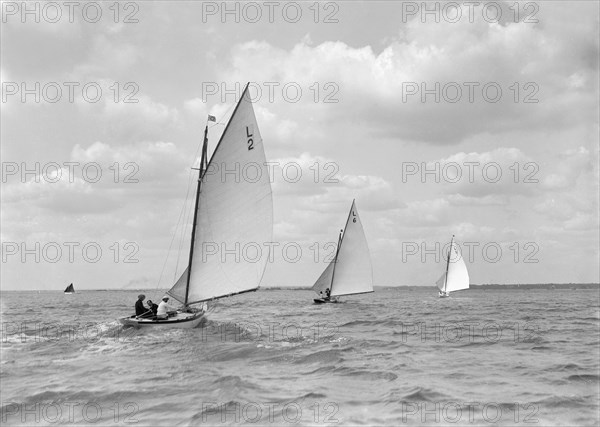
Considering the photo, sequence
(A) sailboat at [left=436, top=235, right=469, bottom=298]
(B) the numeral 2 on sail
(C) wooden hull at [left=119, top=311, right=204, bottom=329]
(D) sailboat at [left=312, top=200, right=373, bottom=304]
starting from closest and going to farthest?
(C) wooden hull at [left=119, top=311, right=204, bottom=329] → (B) the numeral 2 on sail → (D) sailboat at [left=312, top=200, right=373, bottom=304] → (A) sailboat at [left=436, top=235, right=469, bottom=298]

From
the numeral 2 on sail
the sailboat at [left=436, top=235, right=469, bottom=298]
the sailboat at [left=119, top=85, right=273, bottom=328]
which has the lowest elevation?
the sailboat at [left=436, top=235, right=469, bottom=298]

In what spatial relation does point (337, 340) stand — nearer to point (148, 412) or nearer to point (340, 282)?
point (148, 412)

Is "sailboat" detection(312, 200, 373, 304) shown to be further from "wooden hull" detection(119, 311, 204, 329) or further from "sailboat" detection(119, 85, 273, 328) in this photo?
"wooden hull" detection(119, 311, 204, 329)

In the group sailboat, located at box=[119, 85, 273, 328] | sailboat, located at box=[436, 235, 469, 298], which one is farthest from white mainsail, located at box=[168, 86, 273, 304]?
sailboat, located at box=[436, 235, 469, 298]

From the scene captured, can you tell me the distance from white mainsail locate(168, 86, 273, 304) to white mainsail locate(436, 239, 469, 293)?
67.9 m

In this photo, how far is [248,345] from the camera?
2647cm

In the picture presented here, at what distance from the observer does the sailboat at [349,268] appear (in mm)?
62562

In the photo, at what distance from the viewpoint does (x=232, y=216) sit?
3123 centimetres

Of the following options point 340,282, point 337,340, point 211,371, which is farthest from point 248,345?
point 340,282

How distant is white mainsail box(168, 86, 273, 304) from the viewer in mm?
30734

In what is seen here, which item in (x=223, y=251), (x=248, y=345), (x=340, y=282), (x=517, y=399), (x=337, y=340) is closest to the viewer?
(x=517, y=399)

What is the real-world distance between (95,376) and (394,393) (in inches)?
395

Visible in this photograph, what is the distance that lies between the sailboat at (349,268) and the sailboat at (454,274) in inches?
1277

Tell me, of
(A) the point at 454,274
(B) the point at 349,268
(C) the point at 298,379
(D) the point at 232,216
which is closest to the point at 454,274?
(A) the point at 454,274
